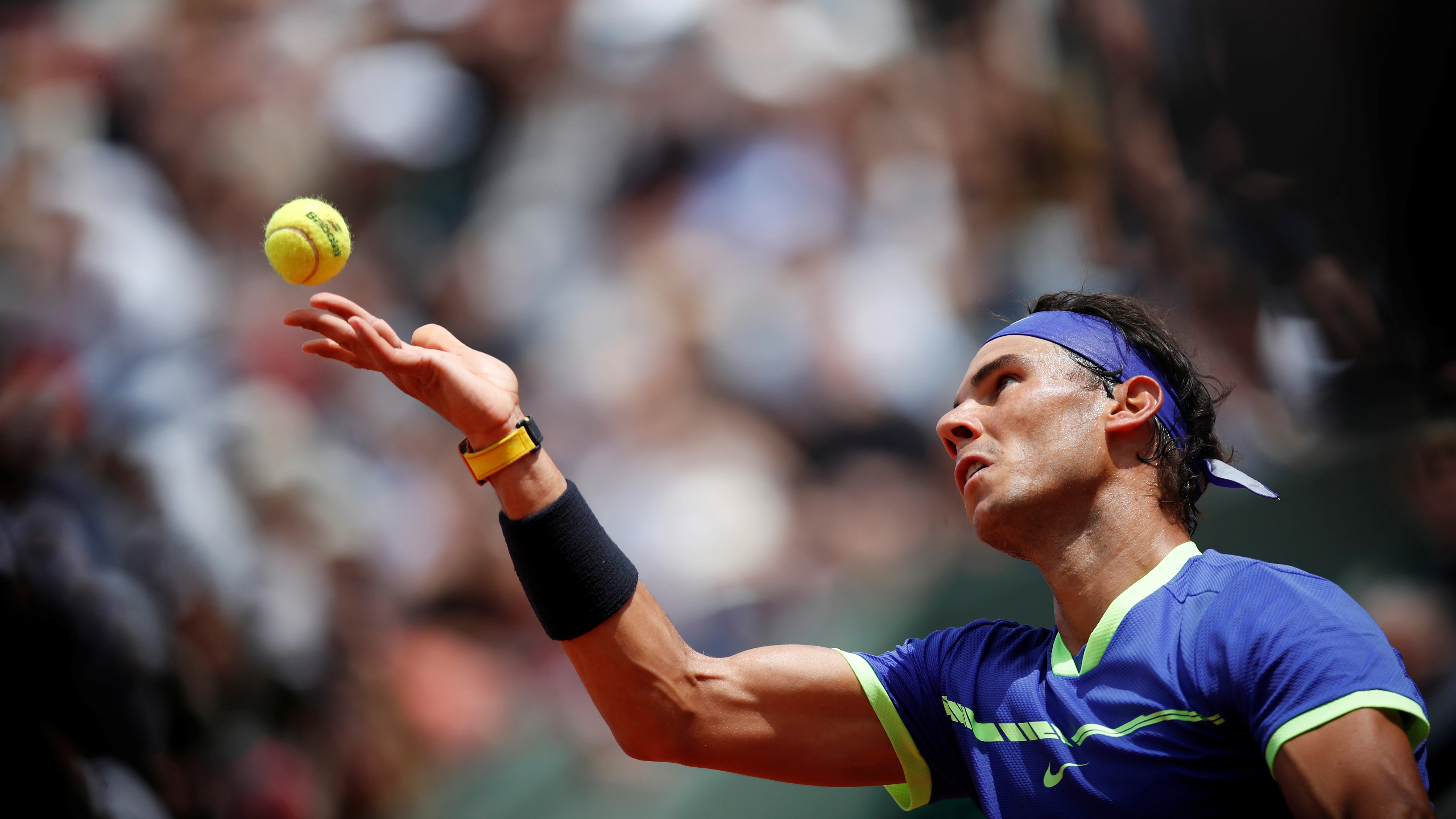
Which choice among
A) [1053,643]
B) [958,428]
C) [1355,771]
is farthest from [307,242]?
[1355,771]

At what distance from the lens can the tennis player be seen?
1.60 m

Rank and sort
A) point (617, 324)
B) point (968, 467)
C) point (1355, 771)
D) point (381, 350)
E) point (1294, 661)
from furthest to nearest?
point (617, 324)
point (968, 467)
point (381, 350)
point (1294, 661)
point (1355, 771)

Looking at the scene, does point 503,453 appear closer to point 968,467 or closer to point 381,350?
point 381,350

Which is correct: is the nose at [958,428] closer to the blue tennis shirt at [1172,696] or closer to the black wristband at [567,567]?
the blue tennis shirt at [1172,696]

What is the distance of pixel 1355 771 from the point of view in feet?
4.75

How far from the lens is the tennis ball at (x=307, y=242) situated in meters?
2.21

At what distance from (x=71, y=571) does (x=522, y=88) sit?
8.07ft

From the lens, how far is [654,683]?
2109 mm

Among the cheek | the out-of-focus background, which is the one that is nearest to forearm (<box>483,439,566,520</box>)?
the cheek

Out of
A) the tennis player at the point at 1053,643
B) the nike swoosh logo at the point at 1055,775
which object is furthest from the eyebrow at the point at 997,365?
the nike swoosh logo at the point at 1055,775

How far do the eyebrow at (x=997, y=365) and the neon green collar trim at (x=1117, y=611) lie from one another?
49 centimetres

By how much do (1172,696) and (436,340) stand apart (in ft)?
5.08

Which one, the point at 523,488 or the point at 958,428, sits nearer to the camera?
the point at 523,488

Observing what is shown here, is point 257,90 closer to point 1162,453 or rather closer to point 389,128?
point 389,128
